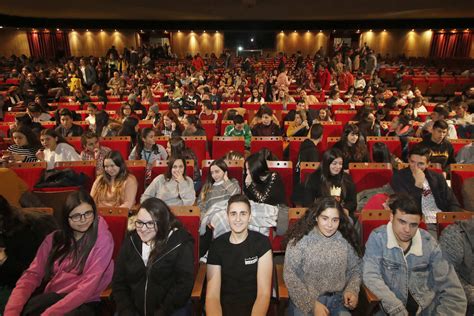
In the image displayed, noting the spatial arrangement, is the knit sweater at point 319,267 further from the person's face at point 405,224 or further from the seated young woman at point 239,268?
the person's face at point 405,224

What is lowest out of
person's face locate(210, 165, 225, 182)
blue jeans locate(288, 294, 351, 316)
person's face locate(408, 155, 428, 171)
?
blue jeans locate(288, 294, 351, 316)

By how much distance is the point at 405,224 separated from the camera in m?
2.29

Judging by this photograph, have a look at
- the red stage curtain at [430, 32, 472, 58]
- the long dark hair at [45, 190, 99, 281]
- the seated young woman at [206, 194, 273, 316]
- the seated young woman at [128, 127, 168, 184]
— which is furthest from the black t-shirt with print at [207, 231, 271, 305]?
the red stage curtain at [430, 32, 472, 58]

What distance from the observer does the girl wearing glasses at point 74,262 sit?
2355mm

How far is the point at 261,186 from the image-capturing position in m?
3.44

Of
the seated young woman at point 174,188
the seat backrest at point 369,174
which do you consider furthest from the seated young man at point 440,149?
the seated young woman at point 174,188

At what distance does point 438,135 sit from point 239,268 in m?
3.33

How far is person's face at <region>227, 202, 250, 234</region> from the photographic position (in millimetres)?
2354

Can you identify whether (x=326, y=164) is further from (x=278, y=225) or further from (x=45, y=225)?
(x=45, y=225)

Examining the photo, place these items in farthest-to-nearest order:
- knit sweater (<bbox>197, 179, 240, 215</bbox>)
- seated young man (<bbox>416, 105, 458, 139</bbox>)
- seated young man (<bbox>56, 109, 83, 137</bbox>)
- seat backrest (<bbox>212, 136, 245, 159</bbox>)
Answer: seated young man (<bbox>56, 109, 83, 137</bbox>) → seated young man (<bbox>416, 105, 458, 139</bbox>) → seat backrest (<bbox>212, 136, 245, 159</bbox>) → knit sweater (<bbox>197, 179, 240, 215</bbox>)

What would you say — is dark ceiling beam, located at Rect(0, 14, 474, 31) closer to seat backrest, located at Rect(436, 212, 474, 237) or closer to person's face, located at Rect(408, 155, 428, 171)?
person's face, located at Rect(408, 155, 428, 171)

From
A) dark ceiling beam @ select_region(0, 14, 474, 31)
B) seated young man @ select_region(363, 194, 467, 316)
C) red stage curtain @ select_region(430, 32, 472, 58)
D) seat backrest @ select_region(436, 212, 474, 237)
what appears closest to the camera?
seated young man @ select_region(363, 194, 467, 316)

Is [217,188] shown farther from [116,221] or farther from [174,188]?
[116,221]

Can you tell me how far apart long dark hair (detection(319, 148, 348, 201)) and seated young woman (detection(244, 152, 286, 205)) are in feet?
1.36
